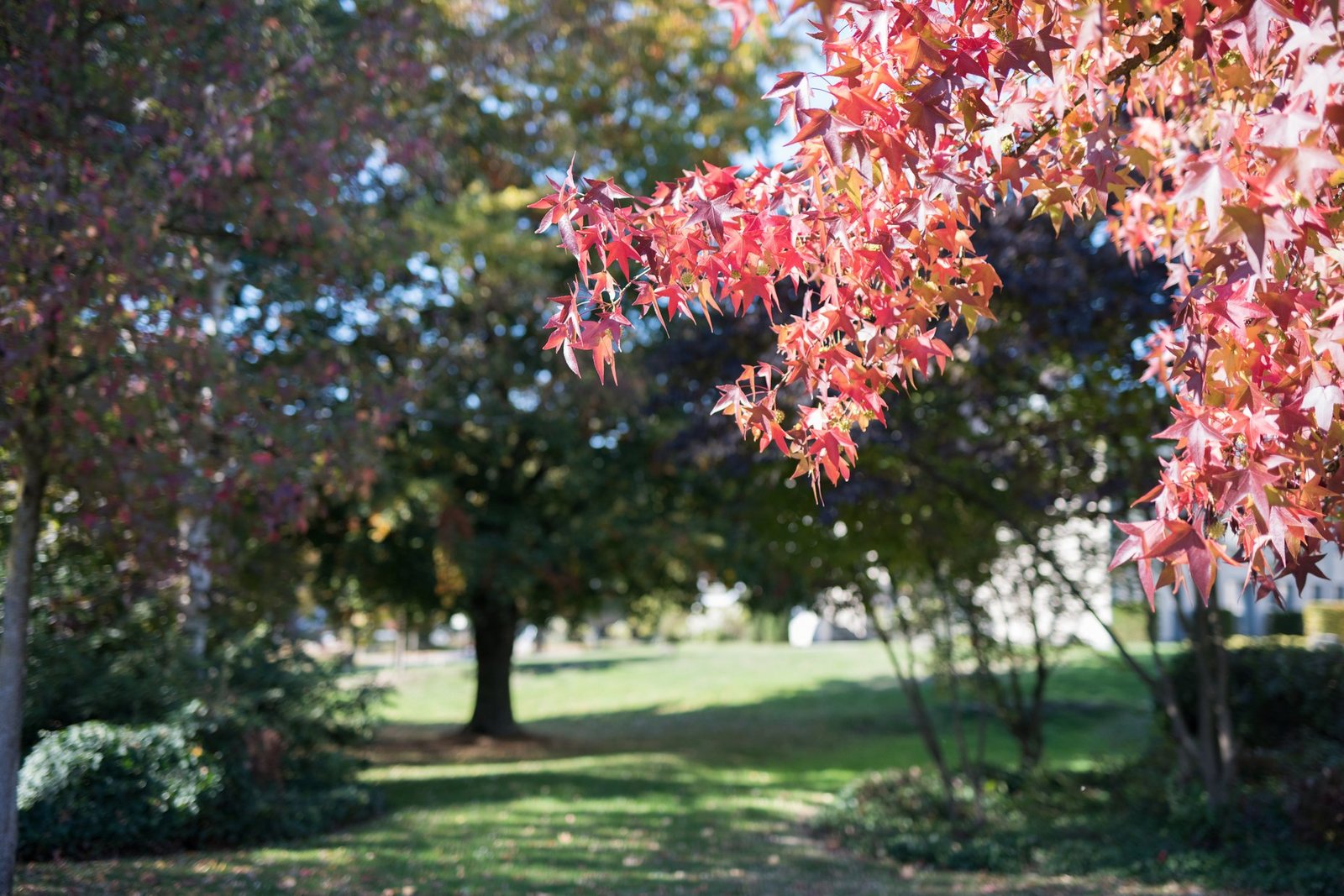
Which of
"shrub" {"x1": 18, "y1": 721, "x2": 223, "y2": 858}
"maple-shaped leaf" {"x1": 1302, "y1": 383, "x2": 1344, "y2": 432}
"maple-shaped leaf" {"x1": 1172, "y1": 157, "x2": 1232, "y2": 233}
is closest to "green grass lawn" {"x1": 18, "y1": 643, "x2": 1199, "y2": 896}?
"shrub" {"x1": 18, "y1": 721, "x2": 223, "y2": 858}

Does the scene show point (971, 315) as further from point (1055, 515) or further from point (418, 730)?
point (418, 730)

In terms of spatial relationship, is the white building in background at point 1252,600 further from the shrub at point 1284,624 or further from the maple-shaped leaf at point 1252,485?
the maple-shaped leaf at point 1252,485

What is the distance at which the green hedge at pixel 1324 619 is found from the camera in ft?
56.5

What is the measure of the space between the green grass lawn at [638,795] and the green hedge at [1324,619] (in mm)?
3019

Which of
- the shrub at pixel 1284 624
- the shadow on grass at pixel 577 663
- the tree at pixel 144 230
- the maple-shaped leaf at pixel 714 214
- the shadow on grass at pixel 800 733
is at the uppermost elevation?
the tree at pixel 144 230

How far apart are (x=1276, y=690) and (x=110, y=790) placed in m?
9.41

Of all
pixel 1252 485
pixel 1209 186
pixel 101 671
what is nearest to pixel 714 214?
pixel 1209 186

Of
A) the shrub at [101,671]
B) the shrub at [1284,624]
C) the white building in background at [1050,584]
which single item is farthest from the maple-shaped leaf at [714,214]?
the shrub at [1284,624]

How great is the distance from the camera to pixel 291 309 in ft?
34.4

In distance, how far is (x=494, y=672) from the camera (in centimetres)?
1578

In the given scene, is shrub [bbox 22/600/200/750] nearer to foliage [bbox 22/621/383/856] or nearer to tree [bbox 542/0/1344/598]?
foliage [bbox 22/621/383/856]

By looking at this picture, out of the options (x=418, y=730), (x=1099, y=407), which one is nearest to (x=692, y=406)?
(x=1099, y=407)

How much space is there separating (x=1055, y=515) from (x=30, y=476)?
7111mm

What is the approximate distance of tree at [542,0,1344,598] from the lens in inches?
88.5
